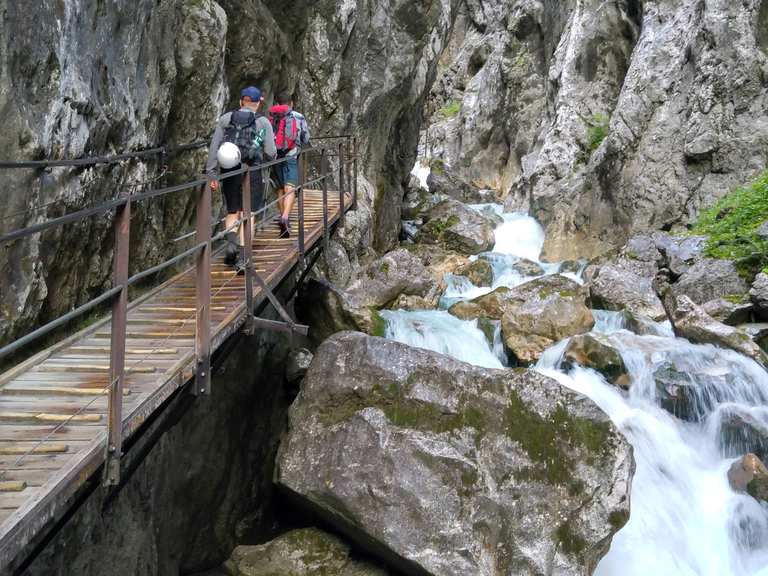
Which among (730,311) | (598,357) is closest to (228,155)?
(598,357)

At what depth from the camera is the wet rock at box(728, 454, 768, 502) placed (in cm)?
830

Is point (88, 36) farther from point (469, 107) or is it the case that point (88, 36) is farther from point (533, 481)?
point (469, 107)

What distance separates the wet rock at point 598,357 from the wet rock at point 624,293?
9.50 ft

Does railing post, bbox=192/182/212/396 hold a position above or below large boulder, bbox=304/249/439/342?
above

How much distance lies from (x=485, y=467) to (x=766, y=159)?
14932 millimetres

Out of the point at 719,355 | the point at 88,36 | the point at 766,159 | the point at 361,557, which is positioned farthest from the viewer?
the point at 766,159

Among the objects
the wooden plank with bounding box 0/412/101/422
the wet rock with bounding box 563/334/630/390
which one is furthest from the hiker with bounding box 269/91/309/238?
the wet rock with bounding box 563/334/630/390

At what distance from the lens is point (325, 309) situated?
11.8 meters

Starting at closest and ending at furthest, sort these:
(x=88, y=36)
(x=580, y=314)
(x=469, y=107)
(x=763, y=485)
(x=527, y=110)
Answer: (x=88, y=36), (x=763, y=485), (x=580, y=314), (x=527, y=110), (x=469, y=107)

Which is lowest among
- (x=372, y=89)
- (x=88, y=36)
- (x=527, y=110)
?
(x=88, y=36)

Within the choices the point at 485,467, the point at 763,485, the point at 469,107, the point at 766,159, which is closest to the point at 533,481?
the point at 485,467

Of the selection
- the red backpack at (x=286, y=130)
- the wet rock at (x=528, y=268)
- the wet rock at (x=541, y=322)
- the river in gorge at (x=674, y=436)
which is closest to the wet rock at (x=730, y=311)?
the river in gorge at (x=674, y=436)

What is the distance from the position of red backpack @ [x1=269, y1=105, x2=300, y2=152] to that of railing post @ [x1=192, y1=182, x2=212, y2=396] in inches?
161

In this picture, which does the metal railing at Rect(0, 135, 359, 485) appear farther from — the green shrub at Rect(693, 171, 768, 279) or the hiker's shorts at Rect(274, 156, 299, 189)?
the green shrub at Rect(693, 171, 768, 279)
